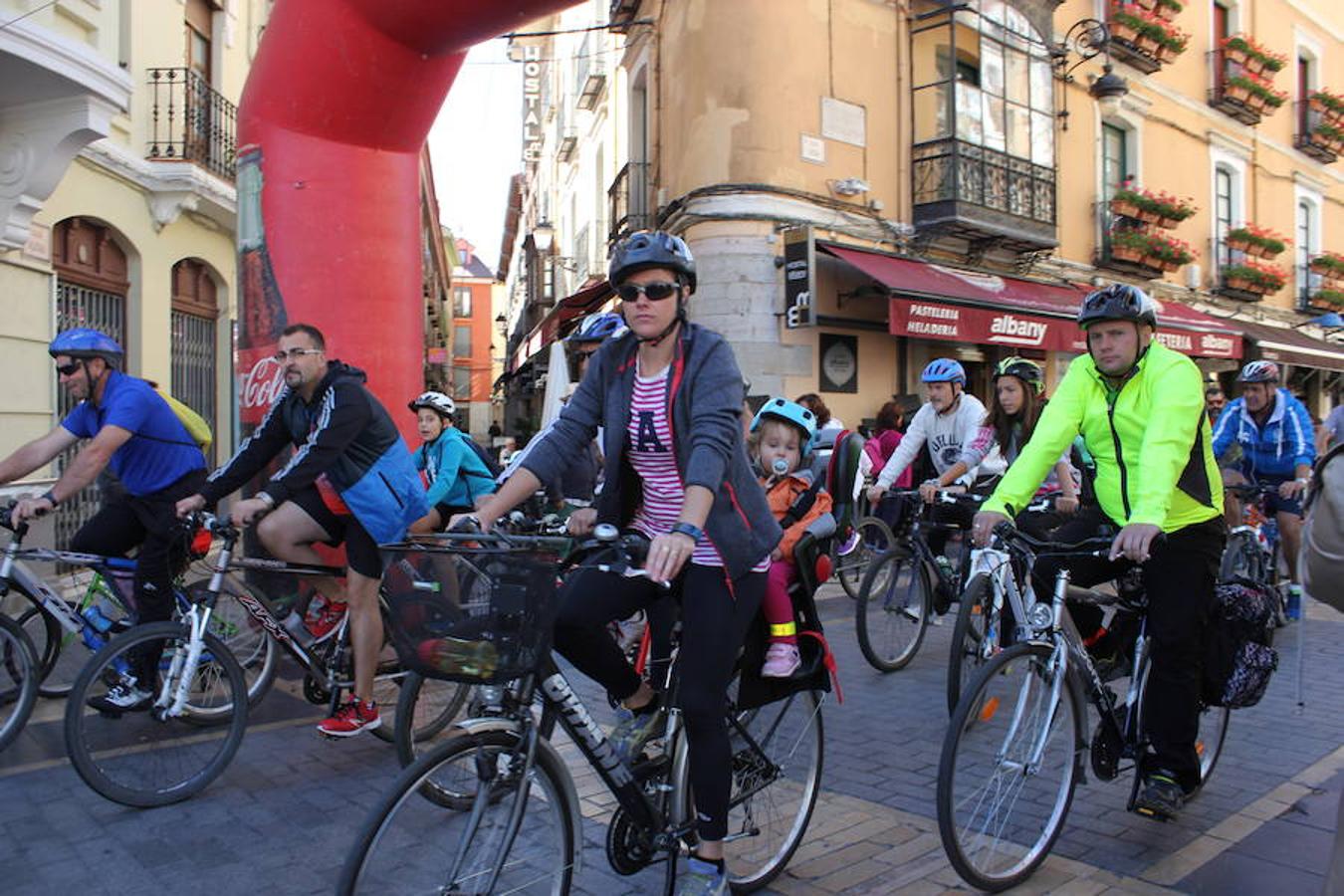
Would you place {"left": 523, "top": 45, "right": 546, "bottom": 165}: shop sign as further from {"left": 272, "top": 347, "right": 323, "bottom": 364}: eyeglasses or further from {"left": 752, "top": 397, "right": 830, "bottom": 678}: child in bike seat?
{"left": 752, "top": 397, "right": 830, "bottom": 678}: child in bike seat

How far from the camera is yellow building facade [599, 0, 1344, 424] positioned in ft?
43.9

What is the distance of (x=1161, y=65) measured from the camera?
62.2 ft

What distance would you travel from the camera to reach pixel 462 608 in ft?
7.61

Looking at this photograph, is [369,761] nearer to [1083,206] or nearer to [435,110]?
[435,110]

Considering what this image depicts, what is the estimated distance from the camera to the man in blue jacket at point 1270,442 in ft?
Result: 24.3

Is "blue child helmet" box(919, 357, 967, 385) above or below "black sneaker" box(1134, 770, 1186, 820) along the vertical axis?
above

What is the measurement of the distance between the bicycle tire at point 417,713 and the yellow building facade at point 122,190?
19.8 feet

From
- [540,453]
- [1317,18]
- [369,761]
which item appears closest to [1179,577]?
[540,453]

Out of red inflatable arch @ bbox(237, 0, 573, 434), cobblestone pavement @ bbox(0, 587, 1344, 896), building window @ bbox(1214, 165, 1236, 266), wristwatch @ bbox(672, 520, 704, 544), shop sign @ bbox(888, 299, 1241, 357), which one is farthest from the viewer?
building window @ bbox(1214, 165, 1236, 266)

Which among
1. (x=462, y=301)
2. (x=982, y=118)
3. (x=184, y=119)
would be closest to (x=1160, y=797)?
(x=184, y=119)

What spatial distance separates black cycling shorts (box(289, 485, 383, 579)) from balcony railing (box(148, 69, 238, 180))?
8410 mm

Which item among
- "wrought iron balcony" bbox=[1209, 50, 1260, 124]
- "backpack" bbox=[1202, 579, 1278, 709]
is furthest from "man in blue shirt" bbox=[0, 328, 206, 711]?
"wrought iron balcony" bbox=[1209, 50, 1260, 124]

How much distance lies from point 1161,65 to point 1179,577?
18.7 metres

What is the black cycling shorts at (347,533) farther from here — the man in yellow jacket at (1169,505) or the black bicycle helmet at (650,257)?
the man in yellow jacket at (1169,505)
